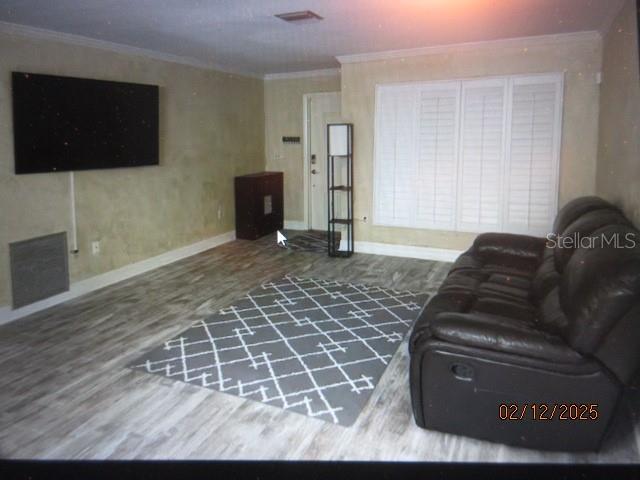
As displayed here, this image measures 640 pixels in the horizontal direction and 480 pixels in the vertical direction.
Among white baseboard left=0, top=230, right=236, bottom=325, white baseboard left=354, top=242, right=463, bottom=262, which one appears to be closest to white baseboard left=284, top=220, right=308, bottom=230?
white baseboard left=0, top=230, right=236, bottom=325

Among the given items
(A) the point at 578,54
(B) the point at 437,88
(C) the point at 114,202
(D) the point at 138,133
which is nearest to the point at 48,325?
(C) the point at 114,202

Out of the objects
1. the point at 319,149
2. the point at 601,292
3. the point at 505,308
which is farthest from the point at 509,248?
the point at 319,149

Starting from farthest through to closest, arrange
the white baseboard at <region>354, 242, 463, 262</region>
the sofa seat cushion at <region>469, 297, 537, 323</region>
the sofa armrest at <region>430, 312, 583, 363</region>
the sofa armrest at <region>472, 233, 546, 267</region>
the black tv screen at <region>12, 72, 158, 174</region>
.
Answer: the white baseboard at <region>354, 242, 463, 262</region> → the black tv screen at <region>12, 72, 158, 174</region> → the sofa armrest at <region>472, 233, 546, 267</region> → the sofa seat cushion at <region>469, 297, 537, 323</region> → the sofa armrest at <region>430, 312, 583, 363</region>

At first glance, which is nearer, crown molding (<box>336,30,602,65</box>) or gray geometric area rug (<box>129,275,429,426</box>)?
gray geometric area rug (<box>129,275,429,426</box>)

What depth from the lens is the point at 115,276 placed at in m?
4.72

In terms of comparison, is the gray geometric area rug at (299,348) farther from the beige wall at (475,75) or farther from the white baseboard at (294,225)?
the white baseboard at (294,225)

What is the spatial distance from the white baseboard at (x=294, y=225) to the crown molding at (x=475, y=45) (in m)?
2.50

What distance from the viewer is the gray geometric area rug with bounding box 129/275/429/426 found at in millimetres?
2633

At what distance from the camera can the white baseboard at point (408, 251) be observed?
5355 mm

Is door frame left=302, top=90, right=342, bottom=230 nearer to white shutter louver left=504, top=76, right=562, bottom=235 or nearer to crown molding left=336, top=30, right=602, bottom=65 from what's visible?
crown molding left=336, top=30, right=602, bottom=65

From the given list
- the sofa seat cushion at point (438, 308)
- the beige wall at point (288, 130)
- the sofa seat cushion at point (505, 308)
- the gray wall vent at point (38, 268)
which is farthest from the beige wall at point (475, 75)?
the gray wall vent at point (38, 268)

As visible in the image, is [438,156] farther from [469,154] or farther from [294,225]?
[294,225]

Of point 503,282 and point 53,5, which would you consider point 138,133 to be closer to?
point 53,5

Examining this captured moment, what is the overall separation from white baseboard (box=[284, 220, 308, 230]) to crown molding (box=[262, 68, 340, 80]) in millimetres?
1998
